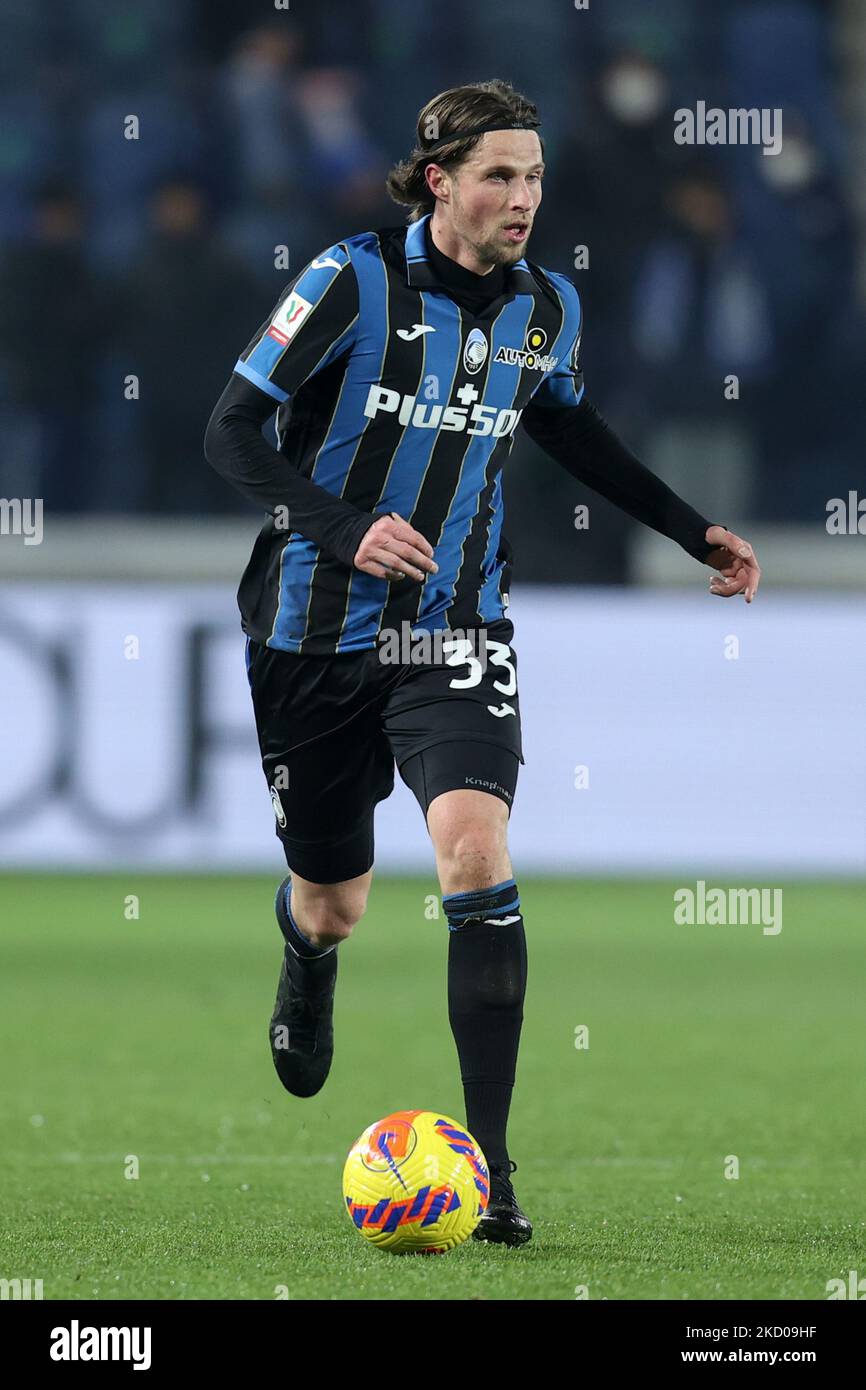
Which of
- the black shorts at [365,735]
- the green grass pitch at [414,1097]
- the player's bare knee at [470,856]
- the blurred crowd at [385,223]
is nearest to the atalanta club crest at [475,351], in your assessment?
the black shorts at [365,735]

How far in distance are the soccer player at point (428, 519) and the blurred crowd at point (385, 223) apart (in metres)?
6.98

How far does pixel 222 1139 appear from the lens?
5.81m

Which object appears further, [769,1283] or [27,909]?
[27,909]

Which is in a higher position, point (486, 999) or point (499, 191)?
Result: point (499, 191)

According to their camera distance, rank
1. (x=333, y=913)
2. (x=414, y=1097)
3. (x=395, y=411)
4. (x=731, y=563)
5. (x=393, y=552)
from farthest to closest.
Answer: (x=414, y=1097), (x=333, y=913), (x=731, y=563), (x=395, y=411), (x=393, y=552)

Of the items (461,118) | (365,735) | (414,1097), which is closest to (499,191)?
(461,118)

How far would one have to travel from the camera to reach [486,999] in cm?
458

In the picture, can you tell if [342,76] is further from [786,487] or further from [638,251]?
[786,487]

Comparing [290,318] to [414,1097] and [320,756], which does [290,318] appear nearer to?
[320,756]

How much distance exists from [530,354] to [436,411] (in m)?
0.31

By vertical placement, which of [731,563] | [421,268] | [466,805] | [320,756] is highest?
[421,268]

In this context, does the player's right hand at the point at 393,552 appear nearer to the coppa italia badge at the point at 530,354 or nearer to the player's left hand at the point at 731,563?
the coppa italia badge at the point at 530,354

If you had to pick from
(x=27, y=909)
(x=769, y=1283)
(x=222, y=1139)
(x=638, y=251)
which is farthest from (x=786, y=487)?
(x=769, y=1283)

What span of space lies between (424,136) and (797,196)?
366 inches
